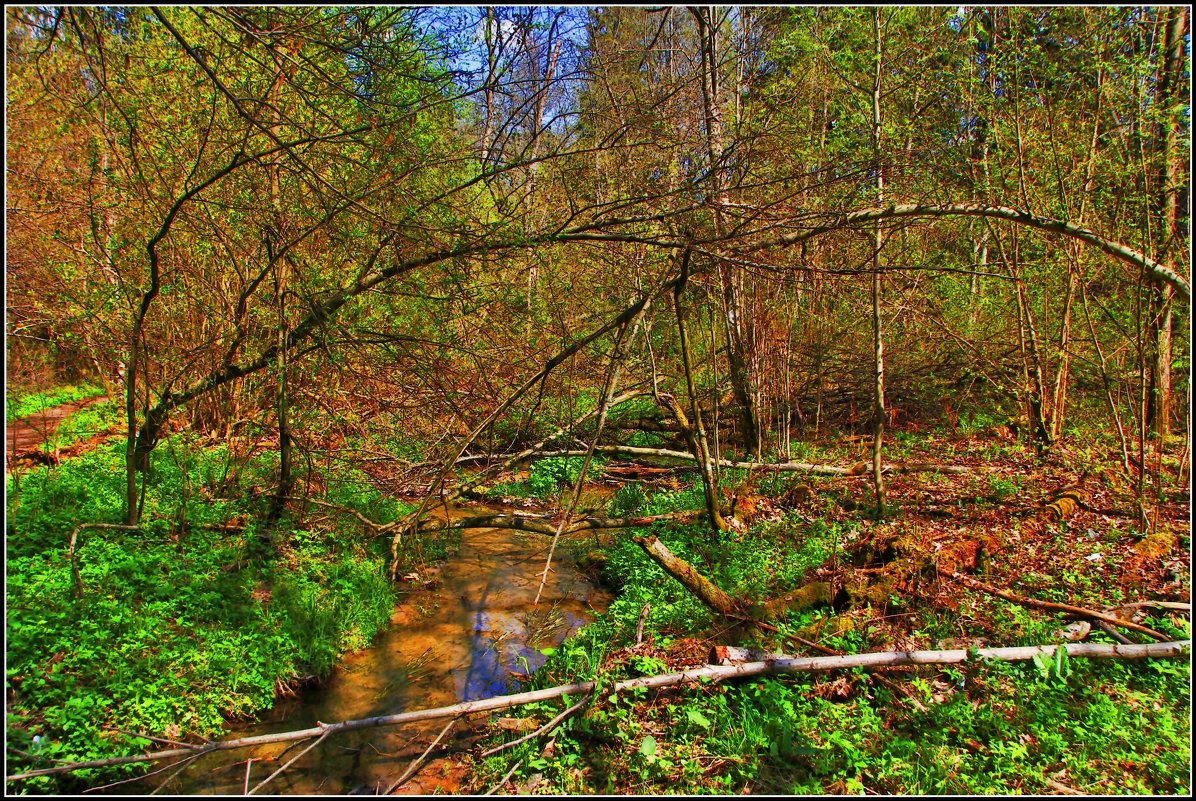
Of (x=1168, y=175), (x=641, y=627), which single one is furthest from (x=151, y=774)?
(x=1168, y=175)

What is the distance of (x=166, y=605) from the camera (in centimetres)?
444

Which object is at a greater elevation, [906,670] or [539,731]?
[906,670]

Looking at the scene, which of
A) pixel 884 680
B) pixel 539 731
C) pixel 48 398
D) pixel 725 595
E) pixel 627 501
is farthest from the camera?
pixel 48 398

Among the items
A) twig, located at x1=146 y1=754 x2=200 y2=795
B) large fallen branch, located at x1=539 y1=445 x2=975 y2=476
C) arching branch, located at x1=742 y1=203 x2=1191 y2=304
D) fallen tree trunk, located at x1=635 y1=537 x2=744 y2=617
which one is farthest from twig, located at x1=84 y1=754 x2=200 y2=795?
arching branch, located at x1=742 y1=203 x2=1191 y2=304

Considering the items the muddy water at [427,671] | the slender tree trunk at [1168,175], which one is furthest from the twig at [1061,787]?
the slender tree trunk at [1168,175]

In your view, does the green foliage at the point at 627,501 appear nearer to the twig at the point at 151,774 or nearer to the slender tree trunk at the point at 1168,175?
the twig at the point at 151,774

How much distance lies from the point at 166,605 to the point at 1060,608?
603 centimetres

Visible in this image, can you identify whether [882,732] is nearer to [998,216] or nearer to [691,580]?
[691,580]

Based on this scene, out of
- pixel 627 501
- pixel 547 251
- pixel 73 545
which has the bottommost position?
pixel 627 501

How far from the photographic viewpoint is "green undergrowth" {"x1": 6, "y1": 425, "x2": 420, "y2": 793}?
3.62 metres

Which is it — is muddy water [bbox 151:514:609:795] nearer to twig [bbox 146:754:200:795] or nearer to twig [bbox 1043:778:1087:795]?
twig [bbox 146:754:200:795]

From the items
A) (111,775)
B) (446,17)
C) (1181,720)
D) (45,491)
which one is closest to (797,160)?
(446,17)

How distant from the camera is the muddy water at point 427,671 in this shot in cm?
367

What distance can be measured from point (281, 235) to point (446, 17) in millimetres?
2295
